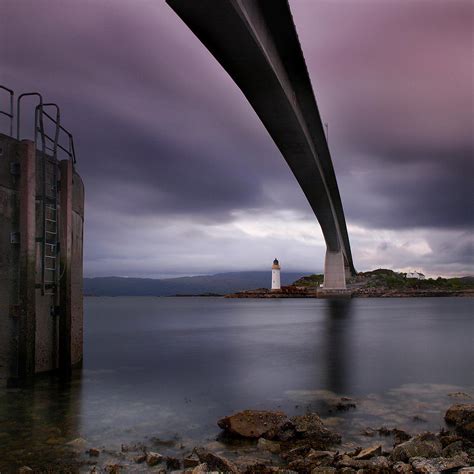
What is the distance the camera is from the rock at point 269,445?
6805 mm

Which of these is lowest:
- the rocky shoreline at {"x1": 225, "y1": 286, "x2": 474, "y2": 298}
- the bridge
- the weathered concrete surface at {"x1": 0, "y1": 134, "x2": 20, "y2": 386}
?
the rocky shoreline at {"x1": 225, "y1": 286, "x2": 474, "y2": 298}

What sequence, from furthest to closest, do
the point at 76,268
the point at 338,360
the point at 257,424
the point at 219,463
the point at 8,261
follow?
the point at 338,360
the point at 76,268
the point at 8,261
the point at 257,424
the point at 219,463

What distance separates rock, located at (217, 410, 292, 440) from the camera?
737cm

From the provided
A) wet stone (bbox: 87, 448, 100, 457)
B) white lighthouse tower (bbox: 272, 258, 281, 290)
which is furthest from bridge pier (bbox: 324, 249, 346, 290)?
wet stone (bbox: 87, 448, 100, 457)

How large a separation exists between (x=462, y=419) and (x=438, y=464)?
3282 millimetres

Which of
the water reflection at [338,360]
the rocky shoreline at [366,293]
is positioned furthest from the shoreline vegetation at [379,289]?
the water reflection at [338,360]

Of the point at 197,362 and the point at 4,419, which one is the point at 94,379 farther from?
the point at 197,362

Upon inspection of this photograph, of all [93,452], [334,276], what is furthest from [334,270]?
[93,452]

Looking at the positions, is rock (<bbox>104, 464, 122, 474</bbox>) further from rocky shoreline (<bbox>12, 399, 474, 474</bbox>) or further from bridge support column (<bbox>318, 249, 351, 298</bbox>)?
bridge support column (<bbox>318, 249, 351, 298</bbox>)

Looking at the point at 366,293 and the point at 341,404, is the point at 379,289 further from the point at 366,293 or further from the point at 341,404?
the point at 341,404

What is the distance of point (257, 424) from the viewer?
7.54m

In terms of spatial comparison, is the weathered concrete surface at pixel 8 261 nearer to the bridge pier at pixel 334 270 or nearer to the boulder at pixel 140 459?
the boulder at pixel 140 459

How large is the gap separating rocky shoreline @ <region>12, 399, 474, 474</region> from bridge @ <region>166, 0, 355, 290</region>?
823 cm

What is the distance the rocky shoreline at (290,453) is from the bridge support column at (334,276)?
64191mm
